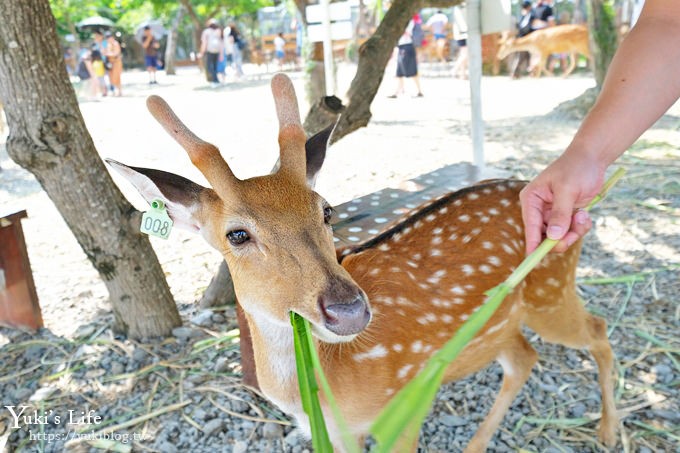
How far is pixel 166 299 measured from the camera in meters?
3.38

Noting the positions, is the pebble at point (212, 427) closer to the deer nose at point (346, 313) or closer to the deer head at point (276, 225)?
the deer head at point (276, 225)

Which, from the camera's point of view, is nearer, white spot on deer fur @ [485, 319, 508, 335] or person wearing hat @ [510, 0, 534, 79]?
white spot on deer fur @ [485, 319, 508, 335]

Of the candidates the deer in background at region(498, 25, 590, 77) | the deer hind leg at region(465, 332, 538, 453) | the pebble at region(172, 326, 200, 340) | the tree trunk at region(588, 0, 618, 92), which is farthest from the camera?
the deer in background at region(498, 25, 590, 77)

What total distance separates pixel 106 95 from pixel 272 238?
52.5ft

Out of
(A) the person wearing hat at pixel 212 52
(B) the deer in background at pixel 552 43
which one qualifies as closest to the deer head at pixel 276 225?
(B) the deer in background at pixel 552 43

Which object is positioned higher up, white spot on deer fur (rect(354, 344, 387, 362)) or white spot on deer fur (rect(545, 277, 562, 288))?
white spot on deer fur (rect(545, 277, 562, 288))

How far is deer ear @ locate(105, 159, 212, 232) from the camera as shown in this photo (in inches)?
75.5

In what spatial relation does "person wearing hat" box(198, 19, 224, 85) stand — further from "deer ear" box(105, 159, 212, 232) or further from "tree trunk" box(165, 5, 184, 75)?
"deer ear" box(105, 159, 212, 232)

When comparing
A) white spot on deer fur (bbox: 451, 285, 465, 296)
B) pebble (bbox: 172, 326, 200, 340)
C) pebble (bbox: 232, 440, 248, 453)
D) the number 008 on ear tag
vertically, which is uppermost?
the number 008 on ear tag

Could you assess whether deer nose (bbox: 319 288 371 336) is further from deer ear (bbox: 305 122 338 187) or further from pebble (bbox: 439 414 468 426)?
pebble (bbox: 439 414 468 426)

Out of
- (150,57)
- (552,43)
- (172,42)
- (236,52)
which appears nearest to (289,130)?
(552,43)

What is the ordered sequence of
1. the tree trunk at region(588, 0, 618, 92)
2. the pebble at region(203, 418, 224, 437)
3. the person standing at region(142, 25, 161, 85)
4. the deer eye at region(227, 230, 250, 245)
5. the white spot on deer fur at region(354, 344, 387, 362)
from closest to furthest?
the deer eye at region(227, 230, 250, 245), the white spot on deer fur at region(354, 344, 387, 362), the pebble at region(203, 418, 224, 437), the tree trunk at region(588, 0, 618, 92), the person standing at region(142, 25, 161, 85)

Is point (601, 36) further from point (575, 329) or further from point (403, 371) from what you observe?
point (403, 371)

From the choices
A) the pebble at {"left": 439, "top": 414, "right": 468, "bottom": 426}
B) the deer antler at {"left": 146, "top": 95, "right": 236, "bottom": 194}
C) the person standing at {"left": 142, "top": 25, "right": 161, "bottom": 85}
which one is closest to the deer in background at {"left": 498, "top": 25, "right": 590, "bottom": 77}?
the person standing at {"left": 142, "top": 25, "right": 161, "bottom": 85}
